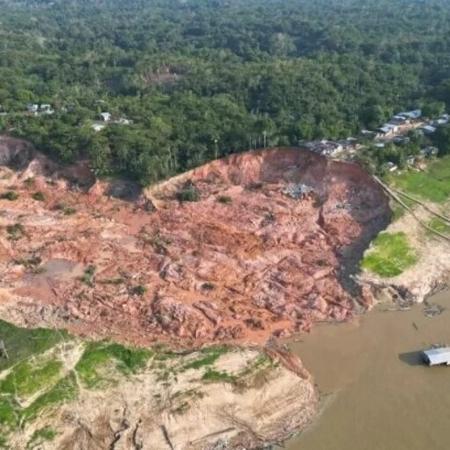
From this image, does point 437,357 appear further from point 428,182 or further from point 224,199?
point 224,199

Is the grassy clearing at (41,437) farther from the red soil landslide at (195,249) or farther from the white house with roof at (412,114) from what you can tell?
the white house with roof at (412,114)

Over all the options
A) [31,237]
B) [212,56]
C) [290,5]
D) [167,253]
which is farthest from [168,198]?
[290,5]

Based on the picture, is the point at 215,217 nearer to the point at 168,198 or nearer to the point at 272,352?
the point at 168,198

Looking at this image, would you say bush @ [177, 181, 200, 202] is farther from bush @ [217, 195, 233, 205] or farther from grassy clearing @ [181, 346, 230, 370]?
grassy clearing @ [181, 346, 230, 370]

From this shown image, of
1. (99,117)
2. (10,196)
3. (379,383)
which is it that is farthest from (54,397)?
(99,117)

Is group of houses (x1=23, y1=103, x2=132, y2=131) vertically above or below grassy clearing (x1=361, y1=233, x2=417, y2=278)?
above

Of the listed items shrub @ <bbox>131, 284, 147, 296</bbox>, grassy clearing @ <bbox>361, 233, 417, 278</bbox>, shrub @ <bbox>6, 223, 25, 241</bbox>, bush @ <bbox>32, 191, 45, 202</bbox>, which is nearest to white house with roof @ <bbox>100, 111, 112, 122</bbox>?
bush @ <bbox>32, 191, 45, 202</bbox>

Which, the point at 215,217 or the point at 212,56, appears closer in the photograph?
the point at 215,217
